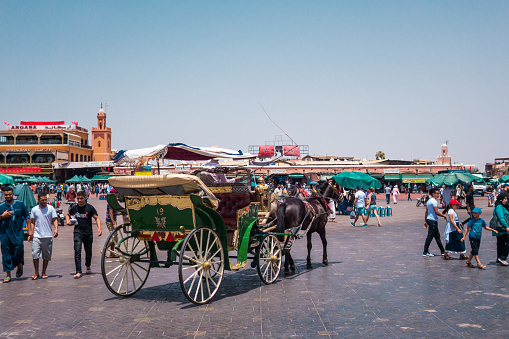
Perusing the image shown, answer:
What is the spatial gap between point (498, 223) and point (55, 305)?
871cm

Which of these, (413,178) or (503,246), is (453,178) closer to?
(503,246)

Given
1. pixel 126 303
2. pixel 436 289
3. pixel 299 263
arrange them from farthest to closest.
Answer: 1. pixel 299 263
2. pixel 436 289
3. pixel 126 303

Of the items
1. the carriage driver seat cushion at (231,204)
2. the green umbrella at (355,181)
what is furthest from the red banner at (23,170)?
the carriage driver seat cushion at (231,204)

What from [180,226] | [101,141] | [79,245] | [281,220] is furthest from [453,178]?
[101,141]

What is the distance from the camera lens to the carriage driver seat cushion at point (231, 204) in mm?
8688

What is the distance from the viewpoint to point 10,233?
8828 millimetres

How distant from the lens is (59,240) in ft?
51.0

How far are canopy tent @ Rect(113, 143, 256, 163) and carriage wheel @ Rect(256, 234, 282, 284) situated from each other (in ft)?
7.56

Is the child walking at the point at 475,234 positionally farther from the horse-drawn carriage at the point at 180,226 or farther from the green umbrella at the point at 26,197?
the green umbrella at the point at 26,197

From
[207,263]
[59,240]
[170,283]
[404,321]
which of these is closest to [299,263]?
[170,283]

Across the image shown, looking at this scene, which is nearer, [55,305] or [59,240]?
[55,305]

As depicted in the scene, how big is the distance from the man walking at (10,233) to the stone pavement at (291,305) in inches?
14.9

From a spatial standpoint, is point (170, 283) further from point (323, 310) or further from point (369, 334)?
point (369, 334)

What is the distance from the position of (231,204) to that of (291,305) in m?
2.59
